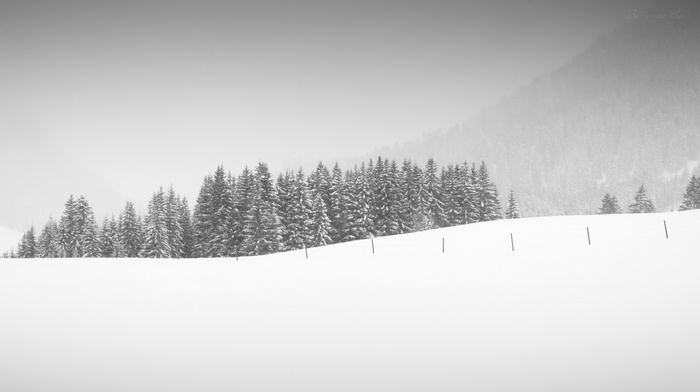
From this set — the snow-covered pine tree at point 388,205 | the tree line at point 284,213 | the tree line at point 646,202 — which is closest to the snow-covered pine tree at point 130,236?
the tree line at point 284,213

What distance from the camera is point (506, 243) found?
31.0 meters

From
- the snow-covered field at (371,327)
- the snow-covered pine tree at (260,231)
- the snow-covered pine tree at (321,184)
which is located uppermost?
the snow-covered pine tree at (321,184)

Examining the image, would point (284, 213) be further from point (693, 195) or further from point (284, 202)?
point (693, 195)

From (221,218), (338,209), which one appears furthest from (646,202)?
(221,218)

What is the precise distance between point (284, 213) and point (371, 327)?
41.3 metres

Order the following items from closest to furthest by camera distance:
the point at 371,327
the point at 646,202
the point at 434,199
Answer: the point at 371,327 → the point at 434,199 → the point at 646,202

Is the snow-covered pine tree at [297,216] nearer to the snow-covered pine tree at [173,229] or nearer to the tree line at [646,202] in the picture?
the snow-covered pine tree at [173,229]

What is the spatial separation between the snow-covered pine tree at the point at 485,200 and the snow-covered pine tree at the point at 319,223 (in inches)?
1148

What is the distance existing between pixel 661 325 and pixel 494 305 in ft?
15.9

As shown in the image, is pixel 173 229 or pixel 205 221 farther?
pixel 173 229

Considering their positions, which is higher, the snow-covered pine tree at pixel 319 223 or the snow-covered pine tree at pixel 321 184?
the snow-covered pine tree at pixel 321 184

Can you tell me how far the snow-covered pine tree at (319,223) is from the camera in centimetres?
5112

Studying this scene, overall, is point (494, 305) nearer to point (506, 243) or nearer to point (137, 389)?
point (137, 389)

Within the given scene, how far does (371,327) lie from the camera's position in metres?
12.3
